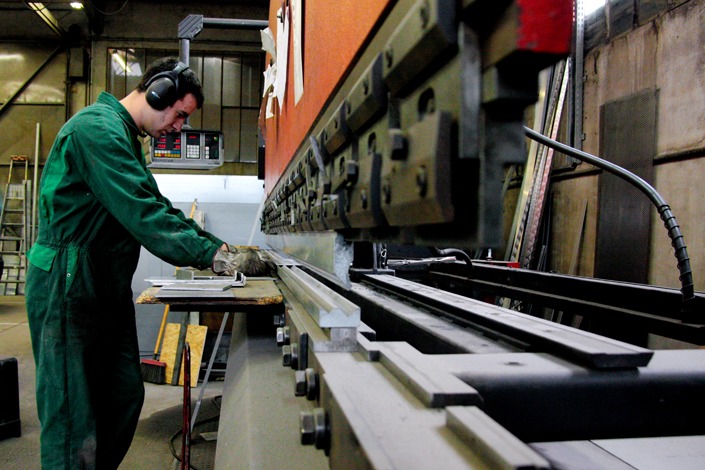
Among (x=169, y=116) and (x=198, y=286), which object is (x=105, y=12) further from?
(x=198, y=286)

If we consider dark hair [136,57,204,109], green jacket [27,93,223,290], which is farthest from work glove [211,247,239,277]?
dark hair [136,57,204,109]

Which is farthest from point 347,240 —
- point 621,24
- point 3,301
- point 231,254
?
point 3,301

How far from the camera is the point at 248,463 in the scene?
83 cm

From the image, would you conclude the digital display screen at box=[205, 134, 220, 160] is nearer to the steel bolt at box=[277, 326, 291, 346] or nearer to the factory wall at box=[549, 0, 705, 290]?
the factory wall at box=[549, 0, 705, 290]

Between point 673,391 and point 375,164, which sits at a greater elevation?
point 375,164

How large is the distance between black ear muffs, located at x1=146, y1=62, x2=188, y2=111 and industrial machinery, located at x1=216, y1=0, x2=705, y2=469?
2.35 ft

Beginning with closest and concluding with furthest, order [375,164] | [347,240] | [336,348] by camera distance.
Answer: [375,164] → [336,348] → [347,240]

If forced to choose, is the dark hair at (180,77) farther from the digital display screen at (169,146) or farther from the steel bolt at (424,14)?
the digital display screen at (169,146)

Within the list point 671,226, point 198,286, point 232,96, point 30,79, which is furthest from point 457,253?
point 30,79

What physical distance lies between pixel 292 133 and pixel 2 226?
8198mm

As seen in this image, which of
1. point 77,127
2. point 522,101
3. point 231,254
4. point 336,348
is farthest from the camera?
point 231,254

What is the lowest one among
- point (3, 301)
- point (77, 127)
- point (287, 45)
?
point (3, 301)

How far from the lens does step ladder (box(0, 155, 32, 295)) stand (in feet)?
26.1

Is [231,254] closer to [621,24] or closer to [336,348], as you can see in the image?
[336,348]
